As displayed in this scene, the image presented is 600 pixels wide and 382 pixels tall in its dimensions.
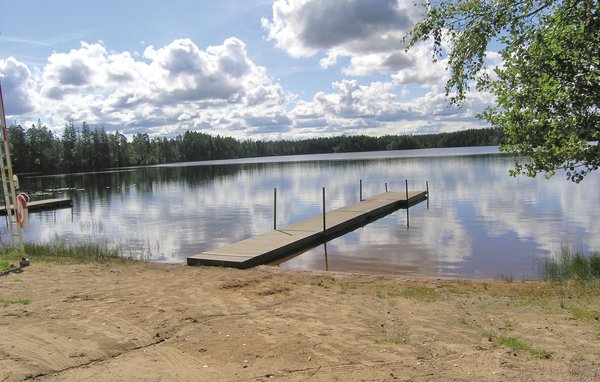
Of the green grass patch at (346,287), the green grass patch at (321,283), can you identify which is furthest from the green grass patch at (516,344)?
the green grass patch at (321,283)

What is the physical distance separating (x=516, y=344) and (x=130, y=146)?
142 metres

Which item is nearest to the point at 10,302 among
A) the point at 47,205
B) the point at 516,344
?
the point at 516,344

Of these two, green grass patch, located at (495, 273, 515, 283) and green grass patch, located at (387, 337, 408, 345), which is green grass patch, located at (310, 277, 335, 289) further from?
green grass patch, located at (495, 273, 515, 283)

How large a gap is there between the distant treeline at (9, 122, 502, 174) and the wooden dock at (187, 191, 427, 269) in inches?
736

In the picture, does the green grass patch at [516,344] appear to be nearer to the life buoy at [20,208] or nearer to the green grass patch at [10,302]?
the green grass patch at [10,302]

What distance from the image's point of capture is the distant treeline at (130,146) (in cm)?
9958

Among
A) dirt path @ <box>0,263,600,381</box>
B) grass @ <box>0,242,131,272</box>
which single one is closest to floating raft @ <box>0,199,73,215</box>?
grass @ <box>0,242,131,272</box>

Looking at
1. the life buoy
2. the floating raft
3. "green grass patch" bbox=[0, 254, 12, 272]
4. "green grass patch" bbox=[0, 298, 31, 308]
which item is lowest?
the floating raft

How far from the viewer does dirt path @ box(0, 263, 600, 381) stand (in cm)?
475

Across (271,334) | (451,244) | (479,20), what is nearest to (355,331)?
(271,334)

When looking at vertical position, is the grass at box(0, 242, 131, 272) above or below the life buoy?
below

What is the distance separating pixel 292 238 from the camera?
16219 millimetres

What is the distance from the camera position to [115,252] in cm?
1508

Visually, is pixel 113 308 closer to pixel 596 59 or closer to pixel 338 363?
pixel 338 363
